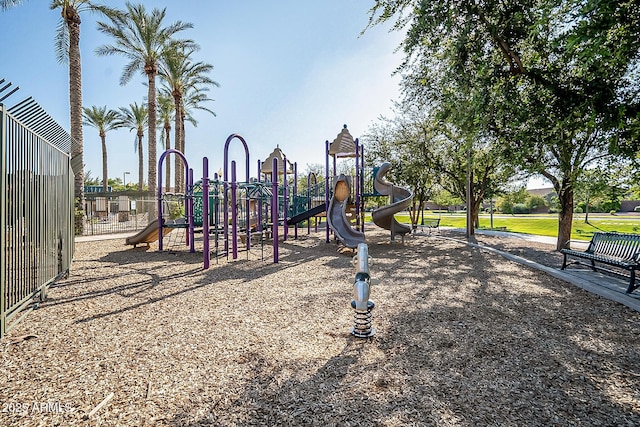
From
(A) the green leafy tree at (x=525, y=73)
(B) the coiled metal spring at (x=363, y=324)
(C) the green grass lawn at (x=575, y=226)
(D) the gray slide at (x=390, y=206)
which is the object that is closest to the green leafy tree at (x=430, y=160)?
(D) the gray slide at (x=390, y=206)

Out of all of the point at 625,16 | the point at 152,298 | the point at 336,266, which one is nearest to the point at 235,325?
the point at 152,298

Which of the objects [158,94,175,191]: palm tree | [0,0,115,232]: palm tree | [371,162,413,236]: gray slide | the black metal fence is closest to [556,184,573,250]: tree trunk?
[371,162,413,236]: gray slide

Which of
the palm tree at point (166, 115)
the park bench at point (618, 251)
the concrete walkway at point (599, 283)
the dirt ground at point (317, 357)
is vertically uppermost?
the palm tree at point (166, 115)

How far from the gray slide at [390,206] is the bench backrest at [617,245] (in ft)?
24.3

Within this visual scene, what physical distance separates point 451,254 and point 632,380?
866 cm

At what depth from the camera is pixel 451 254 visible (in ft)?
38.1

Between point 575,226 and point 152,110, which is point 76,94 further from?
point 575,226

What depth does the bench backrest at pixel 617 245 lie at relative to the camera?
648cm

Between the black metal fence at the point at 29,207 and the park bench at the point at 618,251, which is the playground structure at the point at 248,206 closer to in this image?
the black metal fence at the point at 29,207

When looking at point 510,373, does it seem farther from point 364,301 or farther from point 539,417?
point 364,301

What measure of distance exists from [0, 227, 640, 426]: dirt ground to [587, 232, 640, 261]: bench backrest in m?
1.31

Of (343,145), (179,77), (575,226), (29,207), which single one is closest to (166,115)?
(179,77)

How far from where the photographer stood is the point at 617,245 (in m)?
6.94

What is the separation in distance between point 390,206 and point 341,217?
112 inches
